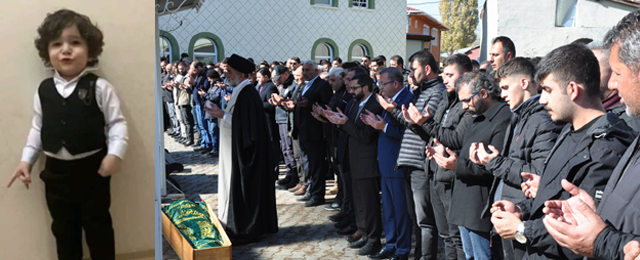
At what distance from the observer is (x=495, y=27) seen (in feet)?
41.2

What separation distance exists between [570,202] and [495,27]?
11.6 m

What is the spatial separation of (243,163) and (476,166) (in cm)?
274

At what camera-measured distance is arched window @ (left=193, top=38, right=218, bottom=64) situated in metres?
19.9

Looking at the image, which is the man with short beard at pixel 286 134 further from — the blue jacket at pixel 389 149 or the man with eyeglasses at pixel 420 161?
the man with eyeglasses at pixel 420 161

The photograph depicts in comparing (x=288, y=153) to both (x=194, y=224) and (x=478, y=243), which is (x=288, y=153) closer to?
(x=194, y=224)

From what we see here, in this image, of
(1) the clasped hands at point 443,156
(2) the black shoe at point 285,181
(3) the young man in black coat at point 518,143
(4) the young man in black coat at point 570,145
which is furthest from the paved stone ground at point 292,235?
(4) the young man in black coat at point 570,145

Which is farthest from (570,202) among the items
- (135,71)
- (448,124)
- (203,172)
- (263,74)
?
(203,172)

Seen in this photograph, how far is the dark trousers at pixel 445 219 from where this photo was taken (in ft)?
12.7

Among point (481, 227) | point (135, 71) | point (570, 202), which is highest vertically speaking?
point (135, 71)

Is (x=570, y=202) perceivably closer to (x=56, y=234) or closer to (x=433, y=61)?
(x=56, y=234)

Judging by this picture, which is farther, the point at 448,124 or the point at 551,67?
the point at 448,124

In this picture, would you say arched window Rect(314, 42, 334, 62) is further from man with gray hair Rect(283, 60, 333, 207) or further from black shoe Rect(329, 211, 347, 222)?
black shoe Rect(329, 211, 347, 222)

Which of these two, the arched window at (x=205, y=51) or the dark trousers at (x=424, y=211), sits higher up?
the arched window at (x=205, y=51)

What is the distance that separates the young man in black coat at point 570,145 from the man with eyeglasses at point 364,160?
7.74 ft
